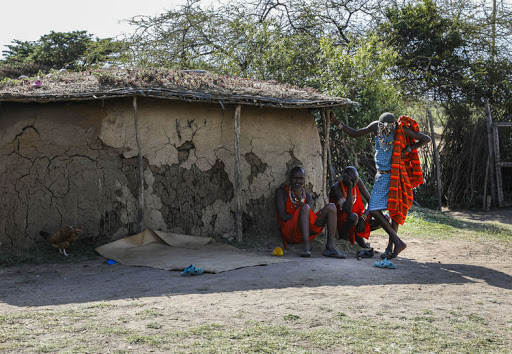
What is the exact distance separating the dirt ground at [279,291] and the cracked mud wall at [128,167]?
0.74 meters

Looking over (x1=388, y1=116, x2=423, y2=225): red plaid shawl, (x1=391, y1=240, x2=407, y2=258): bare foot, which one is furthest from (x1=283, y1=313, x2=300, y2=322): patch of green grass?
(x1=391, y1=240, x2=407, y2=258): bare foot

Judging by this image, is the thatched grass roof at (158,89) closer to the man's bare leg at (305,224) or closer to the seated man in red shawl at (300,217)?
the seated man in red shawl at (300,217)

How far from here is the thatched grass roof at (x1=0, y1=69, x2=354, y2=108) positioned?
21.1 feet

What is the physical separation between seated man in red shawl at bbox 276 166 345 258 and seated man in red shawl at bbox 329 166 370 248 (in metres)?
0.45

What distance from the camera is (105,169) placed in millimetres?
6805

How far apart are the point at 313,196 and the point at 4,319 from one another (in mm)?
4863

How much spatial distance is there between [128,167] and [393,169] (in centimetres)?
323

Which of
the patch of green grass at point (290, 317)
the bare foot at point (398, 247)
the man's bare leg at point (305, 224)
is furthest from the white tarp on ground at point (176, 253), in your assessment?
the patch of green grass at point (290, 317)

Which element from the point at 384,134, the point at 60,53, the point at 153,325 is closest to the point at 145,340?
the point at 153,325

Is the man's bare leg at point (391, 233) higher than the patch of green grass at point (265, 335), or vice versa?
the man's bare leg at point (391, 233)

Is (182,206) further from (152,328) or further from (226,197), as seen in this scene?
(152,328)

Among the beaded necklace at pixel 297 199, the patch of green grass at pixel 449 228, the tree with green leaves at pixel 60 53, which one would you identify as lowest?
the patch of green grass at pixel 449 228

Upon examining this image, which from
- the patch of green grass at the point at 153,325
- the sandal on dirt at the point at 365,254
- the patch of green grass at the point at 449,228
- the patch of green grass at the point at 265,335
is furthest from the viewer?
the patch of green grass at the point at 449,228

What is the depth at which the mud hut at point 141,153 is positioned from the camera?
6.62 meters
